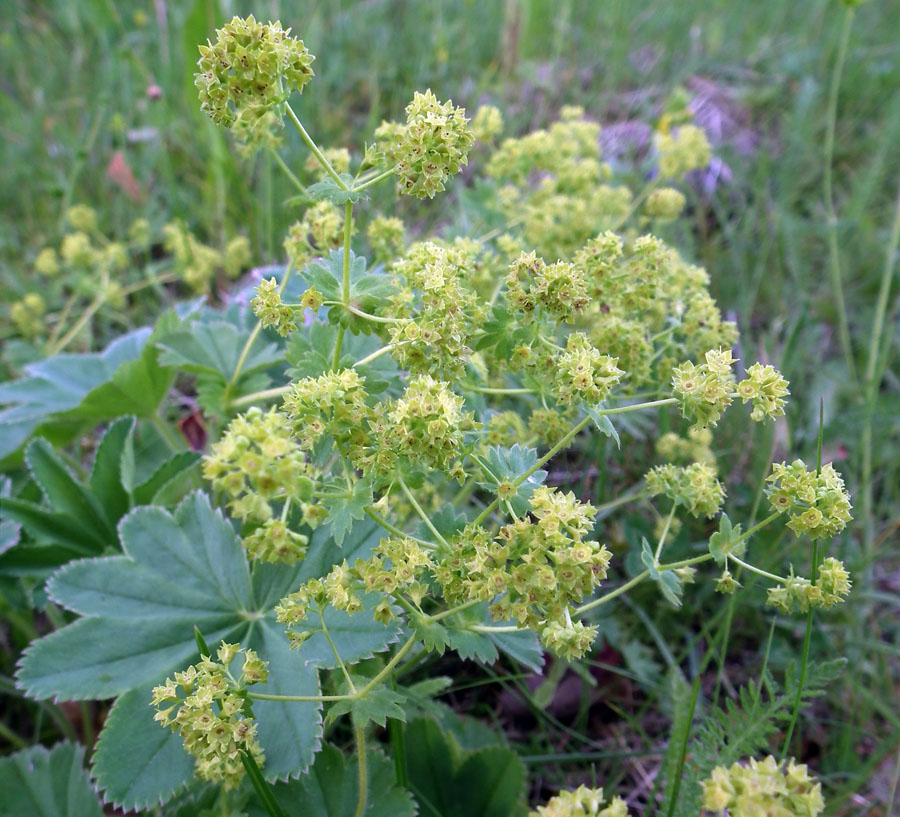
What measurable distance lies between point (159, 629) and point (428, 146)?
1221 mm

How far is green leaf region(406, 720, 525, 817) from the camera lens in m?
1.66

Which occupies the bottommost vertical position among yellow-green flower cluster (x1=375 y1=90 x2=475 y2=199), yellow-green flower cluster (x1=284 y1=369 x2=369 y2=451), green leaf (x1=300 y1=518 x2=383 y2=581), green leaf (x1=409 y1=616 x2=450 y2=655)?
green leaf (x1=300 y1=518 x2=383 y2=581)

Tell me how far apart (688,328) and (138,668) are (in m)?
1.47

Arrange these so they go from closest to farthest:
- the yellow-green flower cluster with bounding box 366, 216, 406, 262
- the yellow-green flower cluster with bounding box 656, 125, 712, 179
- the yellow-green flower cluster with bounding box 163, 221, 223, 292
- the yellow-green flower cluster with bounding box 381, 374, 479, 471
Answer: the yellow-green flower cluster with bounding box 381, 374, 479, 471
the yellow-green flower cluster with bounding box 366, 216, 406, 262
the yellow-green flower cluster with bounding box 656, 125, 712, 179
the yellow-green flower cluster with bounding box 163, 221, 223, 292

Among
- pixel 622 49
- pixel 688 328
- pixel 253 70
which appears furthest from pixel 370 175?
pixel 622 49

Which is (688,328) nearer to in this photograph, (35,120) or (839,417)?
(839,417)

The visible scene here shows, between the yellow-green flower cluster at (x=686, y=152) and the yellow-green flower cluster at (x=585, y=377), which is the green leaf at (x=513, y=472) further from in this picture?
the yellow-green flower cluster at (x=686, y=152)

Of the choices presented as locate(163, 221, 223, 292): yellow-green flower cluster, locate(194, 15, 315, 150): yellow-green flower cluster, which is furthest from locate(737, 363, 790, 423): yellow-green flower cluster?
locate(163, 221, 223, 292): yellow-green flower cluster

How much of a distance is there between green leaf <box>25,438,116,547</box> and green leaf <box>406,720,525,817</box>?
3.21 ft

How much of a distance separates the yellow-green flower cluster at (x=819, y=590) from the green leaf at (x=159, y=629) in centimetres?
75

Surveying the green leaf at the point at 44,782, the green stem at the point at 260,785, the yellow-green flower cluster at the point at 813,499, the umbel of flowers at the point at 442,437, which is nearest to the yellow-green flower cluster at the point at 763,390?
the umbel of flowers at the point at 442,437

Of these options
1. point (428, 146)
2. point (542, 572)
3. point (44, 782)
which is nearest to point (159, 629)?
point (44, 782)

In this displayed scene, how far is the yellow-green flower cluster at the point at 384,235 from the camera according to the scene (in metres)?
1.88

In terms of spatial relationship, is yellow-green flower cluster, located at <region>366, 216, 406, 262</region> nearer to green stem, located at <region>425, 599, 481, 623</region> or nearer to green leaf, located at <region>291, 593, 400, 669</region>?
green leaf, located at <region>291, 593, 400, 669</region>
